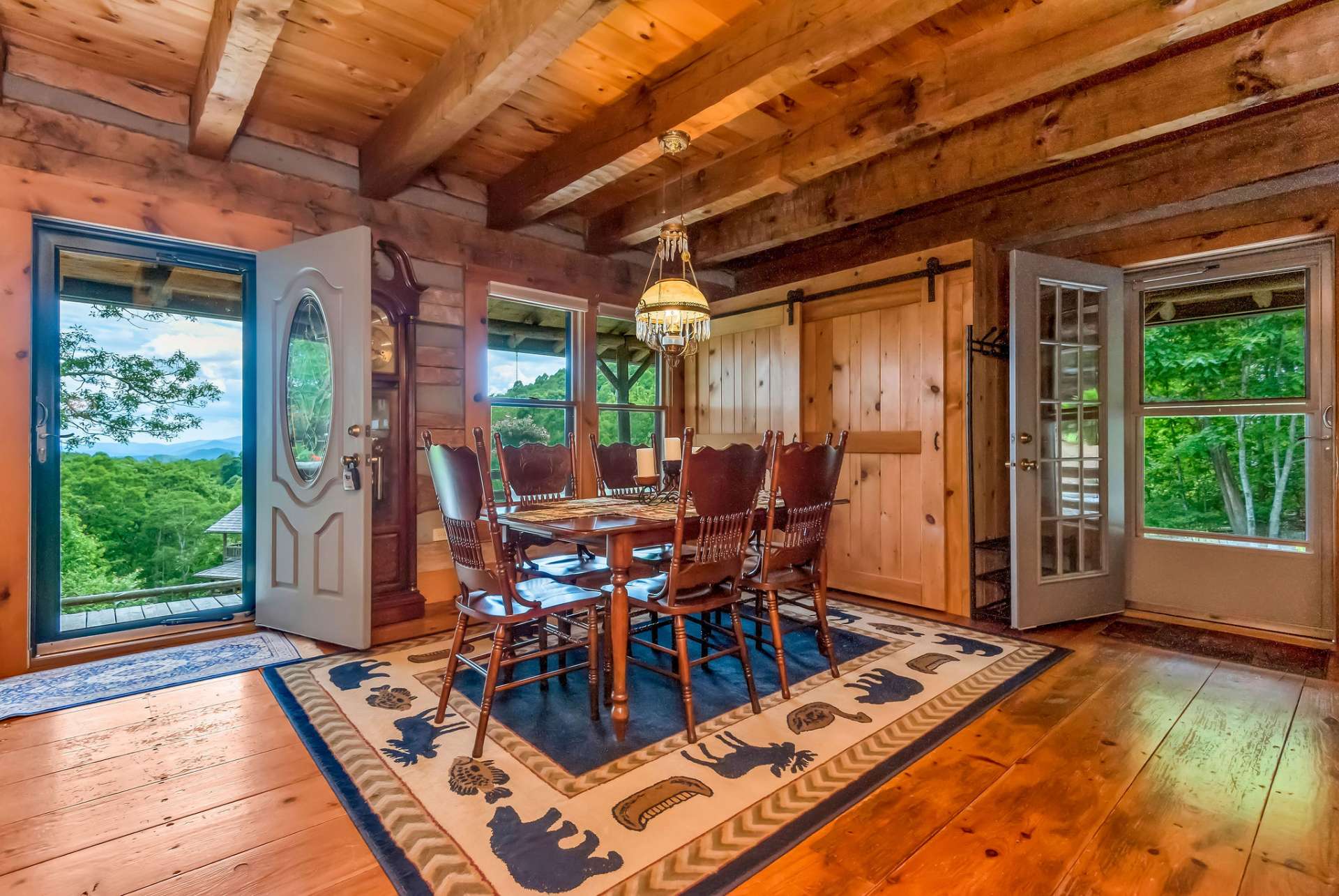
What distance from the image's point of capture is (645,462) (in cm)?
277

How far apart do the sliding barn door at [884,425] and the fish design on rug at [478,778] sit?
2.68 metres

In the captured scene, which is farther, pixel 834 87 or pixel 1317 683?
pixel 834 87

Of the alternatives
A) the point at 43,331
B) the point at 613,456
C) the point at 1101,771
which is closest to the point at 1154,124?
the point at 1101,771

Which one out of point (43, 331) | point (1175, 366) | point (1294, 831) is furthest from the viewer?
point (1175, 366)

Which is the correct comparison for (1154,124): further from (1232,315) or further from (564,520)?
(564,520)

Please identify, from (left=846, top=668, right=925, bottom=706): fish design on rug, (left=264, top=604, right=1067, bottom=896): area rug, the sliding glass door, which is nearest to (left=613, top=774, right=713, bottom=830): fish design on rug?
(left=264, top=604, right=1067, bottom=896): area rug

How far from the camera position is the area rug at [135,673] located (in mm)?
2391

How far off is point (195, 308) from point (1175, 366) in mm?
5735

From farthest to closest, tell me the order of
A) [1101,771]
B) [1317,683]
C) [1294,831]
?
[1317,683], [1101,771], [1294,831]

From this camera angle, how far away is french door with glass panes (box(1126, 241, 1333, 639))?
3148mm

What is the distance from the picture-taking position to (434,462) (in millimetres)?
2180

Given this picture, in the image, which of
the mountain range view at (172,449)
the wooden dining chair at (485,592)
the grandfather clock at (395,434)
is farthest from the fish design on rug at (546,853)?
the mountain range view at (172,449)

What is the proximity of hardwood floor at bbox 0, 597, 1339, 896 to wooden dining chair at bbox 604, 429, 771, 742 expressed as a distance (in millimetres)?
715

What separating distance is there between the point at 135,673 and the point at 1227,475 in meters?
5.54
